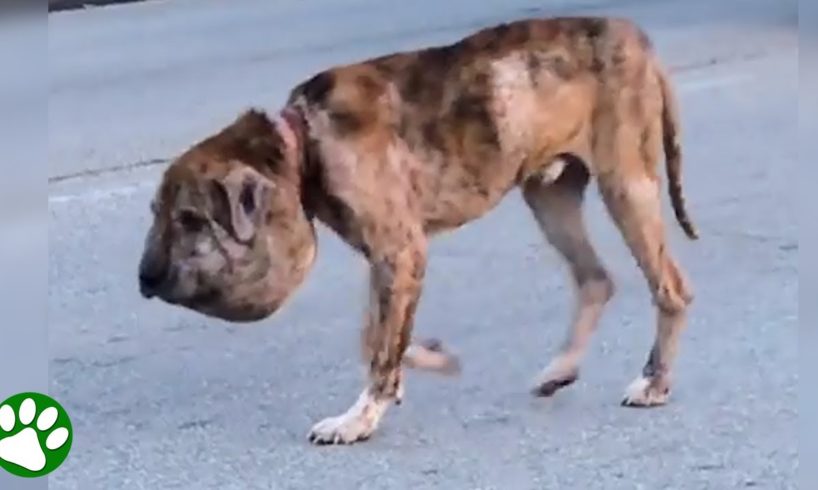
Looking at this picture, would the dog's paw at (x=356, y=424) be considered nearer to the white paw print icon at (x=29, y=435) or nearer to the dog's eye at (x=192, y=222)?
the dog's eye at (x=192, y=222)

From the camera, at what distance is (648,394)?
192 inches

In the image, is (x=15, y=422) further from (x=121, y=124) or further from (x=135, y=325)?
(x=121, y=124)

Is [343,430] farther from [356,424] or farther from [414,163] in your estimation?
[414,163]

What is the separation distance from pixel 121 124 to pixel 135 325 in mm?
2341

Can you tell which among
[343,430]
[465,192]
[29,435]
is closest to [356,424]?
[343,430]

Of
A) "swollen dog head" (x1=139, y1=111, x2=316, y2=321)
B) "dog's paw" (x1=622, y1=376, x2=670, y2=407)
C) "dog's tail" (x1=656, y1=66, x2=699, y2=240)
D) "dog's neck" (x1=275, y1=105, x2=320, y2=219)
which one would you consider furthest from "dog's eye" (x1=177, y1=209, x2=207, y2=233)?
"dog's paw" (x1=622, y1=376, x2=670, y2=407)

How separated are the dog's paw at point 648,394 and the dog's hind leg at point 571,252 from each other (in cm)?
14

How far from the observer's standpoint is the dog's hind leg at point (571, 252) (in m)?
4.56

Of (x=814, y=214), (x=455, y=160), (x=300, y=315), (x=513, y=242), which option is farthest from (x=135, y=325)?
(x=814, y=214)

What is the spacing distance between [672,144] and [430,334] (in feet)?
3.69

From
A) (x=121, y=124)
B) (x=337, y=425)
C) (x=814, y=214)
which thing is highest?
(x=814, y=214)

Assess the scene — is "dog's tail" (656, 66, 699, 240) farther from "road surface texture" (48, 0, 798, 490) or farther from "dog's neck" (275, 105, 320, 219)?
"dog's neck" (275, 105, 320, 219)

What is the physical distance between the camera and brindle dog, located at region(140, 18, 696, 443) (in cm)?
396

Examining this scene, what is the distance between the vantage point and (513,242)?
20.6ft
